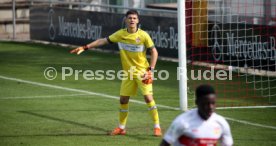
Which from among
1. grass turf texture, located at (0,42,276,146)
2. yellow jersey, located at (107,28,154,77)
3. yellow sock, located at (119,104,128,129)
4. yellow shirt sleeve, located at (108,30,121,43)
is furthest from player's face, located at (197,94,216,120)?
yellow shirt sleeve, located at (108,30,121,43)

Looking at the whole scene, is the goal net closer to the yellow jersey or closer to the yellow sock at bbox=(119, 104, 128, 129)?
the yellow jersey

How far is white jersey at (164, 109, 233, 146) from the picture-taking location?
790 cm

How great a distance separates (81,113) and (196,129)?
8312 millimetres

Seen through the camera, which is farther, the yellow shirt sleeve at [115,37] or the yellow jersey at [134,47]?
the yellow shirt sleeve at [115,37]

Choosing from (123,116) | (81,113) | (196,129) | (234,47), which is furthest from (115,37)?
(234,47)

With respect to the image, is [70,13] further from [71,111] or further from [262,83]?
[71,111]

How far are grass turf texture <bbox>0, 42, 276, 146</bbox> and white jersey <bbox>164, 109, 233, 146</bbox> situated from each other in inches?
192

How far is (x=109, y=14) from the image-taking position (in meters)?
27.0

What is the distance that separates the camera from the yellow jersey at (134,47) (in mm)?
13516

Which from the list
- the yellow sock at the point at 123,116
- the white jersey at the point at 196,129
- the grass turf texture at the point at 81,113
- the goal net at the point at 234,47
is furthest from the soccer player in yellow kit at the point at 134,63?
the white jersey at the point at 196,129

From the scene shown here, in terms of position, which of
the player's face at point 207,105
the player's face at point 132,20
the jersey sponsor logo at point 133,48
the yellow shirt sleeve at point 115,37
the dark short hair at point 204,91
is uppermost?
the player's face at point 132,20

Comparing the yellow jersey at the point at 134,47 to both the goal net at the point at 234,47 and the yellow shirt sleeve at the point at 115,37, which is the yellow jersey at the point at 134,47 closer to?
the yellow shirt sleeve at the point at 115,37

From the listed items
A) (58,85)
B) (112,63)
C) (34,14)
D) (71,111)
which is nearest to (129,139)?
(71,111)

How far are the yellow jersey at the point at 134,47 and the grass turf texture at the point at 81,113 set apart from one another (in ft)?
3.96
